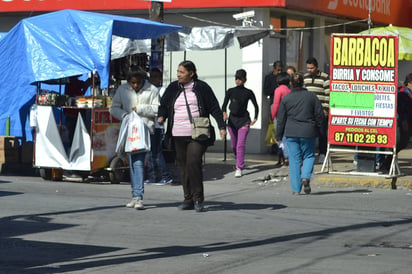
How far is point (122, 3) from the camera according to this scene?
22.2 m

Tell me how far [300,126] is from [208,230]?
4.05 meters

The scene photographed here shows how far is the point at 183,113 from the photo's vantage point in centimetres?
1233

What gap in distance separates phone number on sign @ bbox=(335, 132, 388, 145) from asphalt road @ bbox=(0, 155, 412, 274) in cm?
83

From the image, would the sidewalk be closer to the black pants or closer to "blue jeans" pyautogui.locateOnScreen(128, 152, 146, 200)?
the black pants

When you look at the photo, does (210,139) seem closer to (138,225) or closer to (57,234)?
(138,225)

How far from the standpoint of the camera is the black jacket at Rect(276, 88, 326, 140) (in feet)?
46.4

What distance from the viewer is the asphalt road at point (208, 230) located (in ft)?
27.3

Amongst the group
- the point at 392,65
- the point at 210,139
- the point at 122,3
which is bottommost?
the point at 210,139

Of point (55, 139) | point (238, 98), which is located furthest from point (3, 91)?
point (238, 98)

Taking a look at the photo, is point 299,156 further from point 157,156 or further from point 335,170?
point 157,156

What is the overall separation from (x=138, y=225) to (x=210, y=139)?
1879mm

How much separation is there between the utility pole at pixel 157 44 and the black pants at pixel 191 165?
18.4 ft

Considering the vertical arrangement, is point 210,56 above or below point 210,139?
above

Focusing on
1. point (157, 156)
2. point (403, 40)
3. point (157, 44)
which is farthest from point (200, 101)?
point (403, 40)
